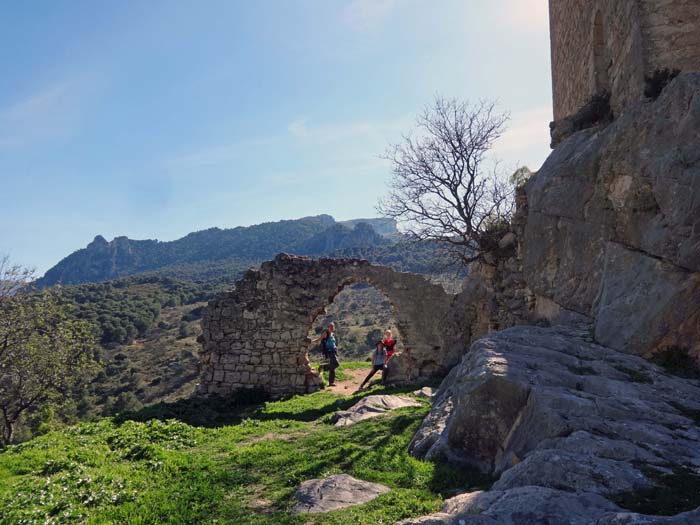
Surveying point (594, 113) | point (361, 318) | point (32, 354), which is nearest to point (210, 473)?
point (594, 113)

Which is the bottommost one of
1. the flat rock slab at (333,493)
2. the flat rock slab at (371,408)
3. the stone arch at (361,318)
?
the stone arch at (361,318)

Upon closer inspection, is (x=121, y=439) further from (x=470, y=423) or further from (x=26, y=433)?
(x=26, y=433)

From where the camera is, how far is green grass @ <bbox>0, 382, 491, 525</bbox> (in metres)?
4.21

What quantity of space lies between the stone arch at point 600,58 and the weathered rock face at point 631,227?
5.55 ft

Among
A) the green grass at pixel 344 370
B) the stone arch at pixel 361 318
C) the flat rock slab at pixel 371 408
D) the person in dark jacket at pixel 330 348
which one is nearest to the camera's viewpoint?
the flat rock slab at pixel 371 408

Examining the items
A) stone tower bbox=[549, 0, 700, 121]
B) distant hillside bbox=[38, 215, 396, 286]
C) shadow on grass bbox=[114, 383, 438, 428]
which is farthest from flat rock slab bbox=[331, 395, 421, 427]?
distant hillside bbox=[38, 215, 396, 286]

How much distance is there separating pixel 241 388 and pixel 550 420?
1126cm

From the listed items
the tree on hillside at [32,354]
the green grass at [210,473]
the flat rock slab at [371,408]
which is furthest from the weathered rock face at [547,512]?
the tree on hillside at [32,354]

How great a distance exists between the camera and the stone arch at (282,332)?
13836 millimetres

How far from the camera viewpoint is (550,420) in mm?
3598

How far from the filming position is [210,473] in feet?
19.8

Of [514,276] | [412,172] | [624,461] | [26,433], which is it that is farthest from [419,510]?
[26,433]

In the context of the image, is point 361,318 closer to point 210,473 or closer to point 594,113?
point 594,113

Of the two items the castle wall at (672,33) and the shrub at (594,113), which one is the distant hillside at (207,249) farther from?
the castle wall at (672,33)
